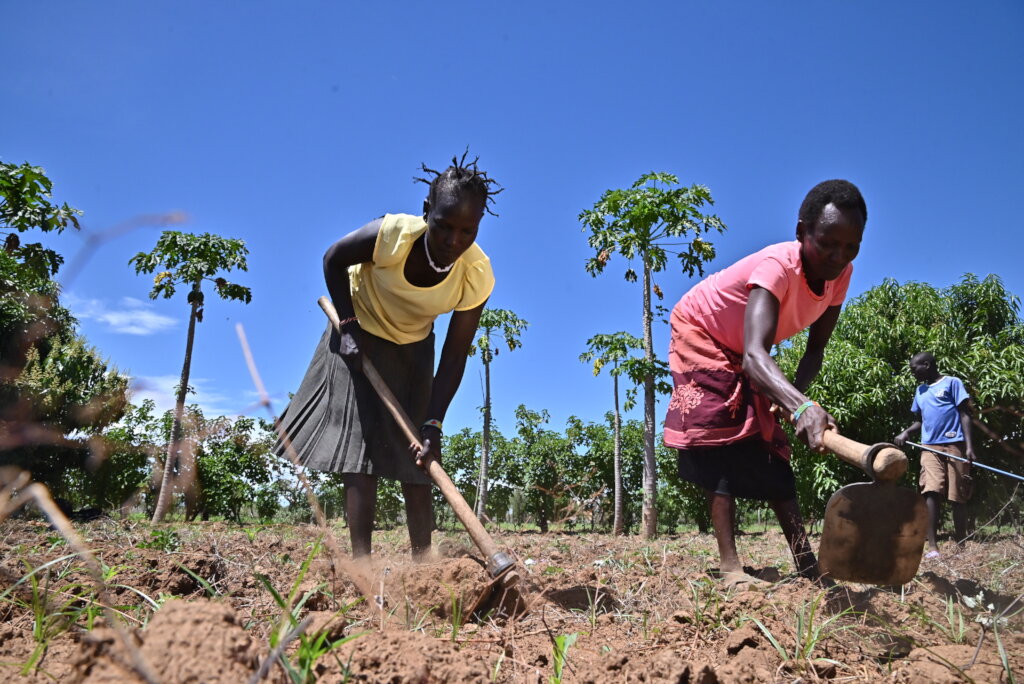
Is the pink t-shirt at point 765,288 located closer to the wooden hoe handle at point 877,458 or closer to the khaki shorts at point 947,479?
the wooden hoe handle at point 877,458

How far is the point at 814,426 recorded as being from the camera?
2.18 metres

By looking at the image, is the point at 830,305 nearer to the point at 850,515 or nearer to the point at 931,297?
the point at 850,515

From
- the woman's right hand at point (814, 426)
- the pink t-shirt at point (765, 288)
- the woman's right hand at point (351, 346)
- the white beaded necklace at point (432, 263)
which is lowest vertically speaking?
the woman's right hand at point (814, 426)

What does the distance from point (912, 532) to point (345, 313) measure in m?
2.30

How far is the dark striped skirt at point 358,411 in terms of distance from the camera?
2828 mm

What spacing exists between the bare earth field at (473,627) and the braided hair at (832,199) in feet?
4.50

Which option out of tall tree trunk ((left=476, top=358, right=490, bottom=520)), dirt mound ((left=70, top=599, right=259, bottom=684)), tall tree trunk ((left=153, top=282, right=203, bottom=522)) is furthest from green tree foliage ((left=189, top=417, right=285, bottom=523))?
dirt mound ((left=70, top=599, right=259, bottom=684))

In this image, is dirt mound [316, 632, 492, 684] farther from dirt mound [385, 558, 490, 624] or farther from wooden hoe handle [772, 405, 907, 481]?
wooden hoe handle [772, 405, 907, 481]

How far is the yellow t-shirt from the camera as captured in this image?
9.30 feet

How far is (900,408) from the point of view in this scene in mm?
9070

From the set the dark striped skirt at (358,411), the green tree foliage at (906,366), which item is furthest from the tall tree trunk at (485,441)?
the dark striped skirt at (358,411)

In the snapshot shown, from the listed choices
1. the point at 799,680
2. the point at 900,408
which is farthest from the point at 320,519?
the point at 900,408

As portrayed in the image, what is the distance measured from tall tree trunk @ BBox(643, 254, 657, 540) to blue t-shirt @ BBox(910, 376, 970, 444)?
15.2 ft

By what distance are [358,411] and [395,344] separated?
0.35 meters
